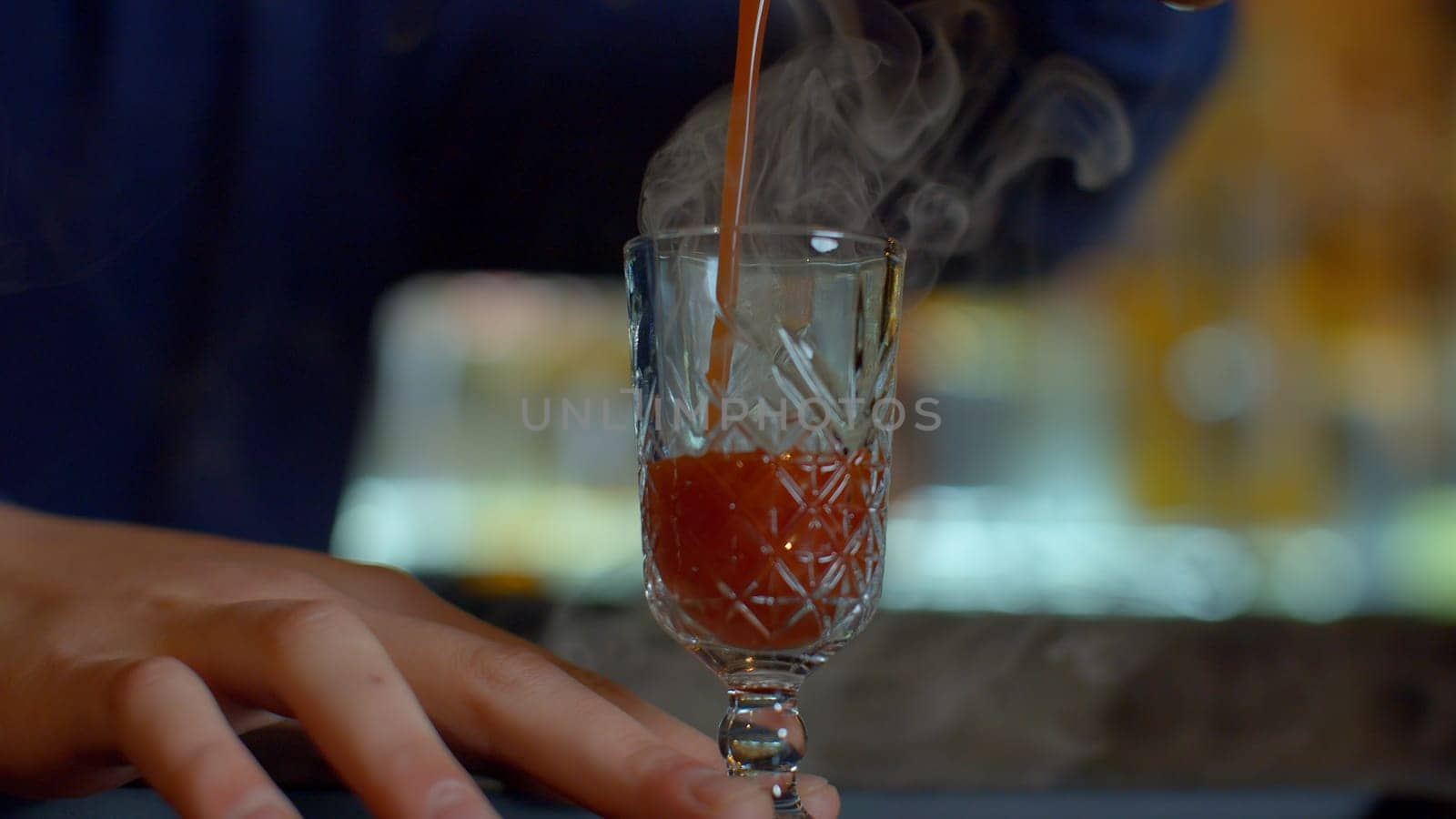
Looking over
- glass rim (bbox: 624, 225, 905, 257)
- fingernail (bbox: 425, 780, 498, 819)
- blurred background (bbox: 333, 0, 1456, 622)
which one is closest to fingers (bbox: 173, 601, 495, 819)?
fingernail (bbox: 425, 780, 498, 819)

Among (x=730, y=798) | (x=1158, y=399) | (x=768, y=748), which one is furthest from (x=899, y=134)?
(x=1158, y=399)

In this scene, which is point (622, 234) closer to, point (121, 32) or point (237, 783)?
point (121, 32)

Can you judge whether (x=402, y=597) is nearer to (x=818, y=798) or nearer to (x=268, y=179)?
(x=818, y=798)

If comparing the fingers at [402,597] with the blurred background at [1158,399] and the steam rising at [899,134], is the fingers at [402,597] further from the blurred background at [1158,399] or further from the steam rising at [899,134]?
the blurred background at [1158,399]

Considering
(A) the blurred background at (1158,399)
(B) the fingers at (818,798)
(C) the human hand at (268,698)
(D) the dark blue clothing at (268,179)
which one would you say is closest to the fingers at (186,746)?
(C) the human hand at (268,698)

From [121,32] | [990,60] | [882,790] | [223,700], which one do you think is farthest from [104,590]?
[990,60]
